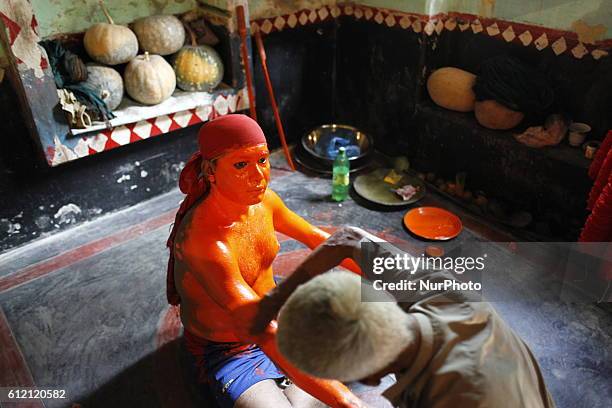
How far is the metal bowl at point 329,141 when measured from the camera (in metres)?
4.63

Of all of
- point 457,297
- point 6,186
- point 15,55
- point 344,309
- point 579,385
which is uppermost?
point 15,55

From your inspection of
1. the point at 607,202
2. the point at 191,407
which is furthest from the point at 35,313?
the point at 607,202

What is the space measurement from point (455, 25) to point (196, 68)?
2319 mm

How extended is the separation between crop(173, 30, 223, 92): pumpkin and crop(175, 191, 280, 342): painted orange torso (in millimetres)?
2146

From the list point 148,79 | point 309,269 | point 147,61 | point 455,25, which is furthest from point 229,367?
point 455,25

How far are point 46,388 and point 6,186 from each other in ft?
5.37

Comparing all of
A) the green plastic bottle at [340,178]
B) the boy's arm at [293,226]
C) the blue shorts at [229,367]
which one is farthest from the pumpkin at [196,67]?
the blue shorts at [229,367]

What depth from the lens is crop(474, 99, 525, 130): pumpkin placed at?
3.74 m

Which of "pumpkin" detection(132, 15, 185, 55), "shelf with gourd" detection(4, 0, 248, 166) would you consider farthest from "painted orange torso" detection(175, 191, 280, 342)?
"pumpkin" detection(132, 15, 185, 55)

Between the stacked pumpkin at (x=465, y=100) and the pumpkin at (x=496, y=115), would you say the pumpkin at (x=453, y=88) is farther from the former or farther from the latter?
the pumpkin at (x=496, y=115)

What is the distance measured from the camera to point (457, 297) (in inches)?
57.0

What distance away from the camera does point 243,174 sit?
6.56ft

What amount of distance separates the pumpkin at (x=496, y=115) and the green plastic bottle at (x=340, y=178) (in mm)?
1213

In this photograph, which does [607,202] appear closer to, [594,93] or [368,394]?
[594,93]
